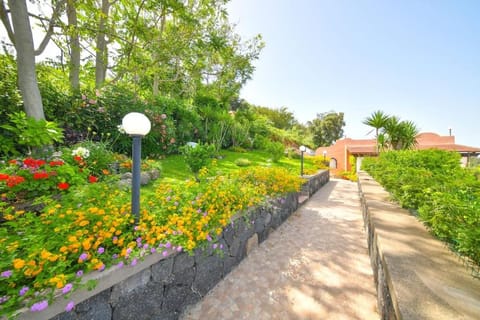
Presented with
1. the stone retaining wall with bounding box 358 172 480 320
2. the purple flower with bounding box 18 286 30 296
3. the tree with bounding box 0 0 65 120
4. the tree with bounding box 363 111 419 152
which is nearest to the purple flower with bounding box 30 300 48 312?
the purple flower with bounding box 18 286 30 296

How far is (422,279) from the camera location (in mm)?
1205

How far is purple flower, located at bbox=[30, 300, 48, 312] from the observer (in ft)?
2.73

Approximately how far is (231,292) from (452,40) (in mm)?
8555

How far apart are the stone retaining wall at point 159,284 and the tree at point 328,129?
87.2ft

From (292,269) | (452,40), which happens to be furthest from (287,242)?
(452,40)

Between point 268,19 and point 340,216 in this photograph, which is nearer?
point 340,216

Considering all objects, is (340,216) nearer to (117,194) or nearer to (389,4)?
(117,194)

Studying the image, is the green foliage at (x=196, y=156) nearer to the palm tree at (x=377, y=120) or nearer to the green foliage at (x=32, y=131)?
the green foliage at (x=32, y=131)

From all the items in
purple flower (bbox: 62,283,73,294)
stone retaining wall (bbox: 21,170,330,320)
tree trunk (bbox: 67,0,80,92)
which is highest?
tree trunk (bbox: 67,0,80,92)

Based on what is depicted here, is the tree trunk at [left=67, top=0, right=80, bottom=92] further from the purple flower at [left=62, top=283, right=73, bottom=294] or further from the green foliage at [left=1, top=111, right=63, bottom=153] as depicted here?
the purple flower at [left=62, top=283, right=73, bottom=294]

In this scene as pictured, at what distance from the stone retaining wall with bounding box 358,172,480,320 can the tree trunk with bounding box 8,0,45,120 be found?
5.85 m

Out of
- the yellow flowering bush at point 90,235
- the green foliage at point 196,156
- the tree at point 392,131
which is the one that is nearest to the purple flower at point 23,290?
the yellow flowering bush at point 90,235

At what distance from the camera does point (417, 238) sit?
1.76m

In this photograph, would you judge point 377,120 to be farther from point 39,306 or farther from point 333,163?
point 39,306
